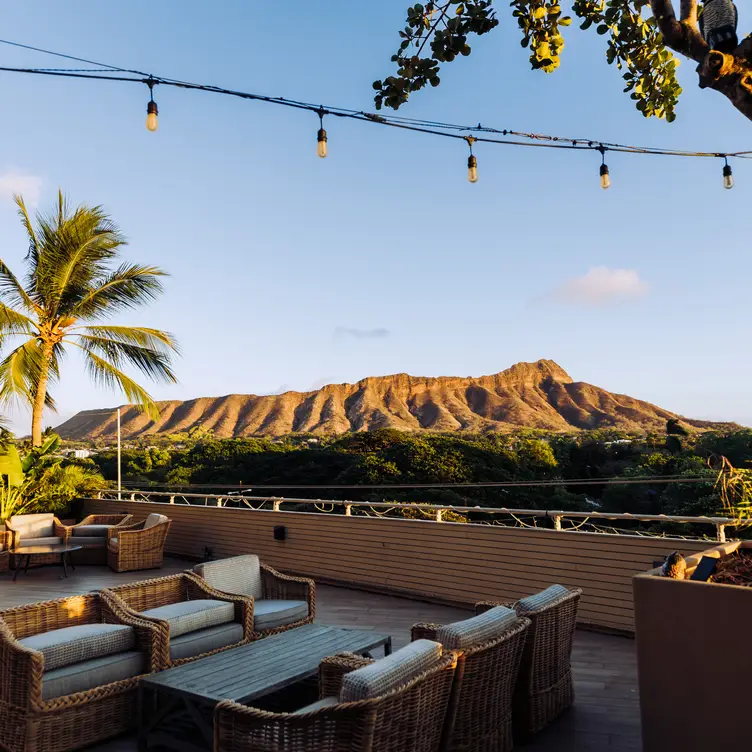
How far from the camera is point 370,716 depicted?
2.04 m

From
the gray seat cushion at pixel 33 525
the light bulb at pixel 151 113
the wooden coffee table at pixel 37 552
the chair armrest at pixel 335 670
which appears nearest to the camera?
the chair armrest at pixel 335 670

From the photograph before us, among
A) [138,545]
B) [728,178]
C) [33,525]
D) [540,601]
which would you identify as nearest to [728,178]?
[728,178]

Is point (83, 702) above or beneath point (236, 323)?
beneath

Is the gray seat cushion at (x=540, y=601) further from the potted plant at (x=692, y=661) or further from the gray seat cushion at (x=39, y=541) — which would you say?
the gray seat cushion at (x=39, y=541)

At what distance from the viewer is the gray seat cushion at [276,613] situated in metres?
4.22

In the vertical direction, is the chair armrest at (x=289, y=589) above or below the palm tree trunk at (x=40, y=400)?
below

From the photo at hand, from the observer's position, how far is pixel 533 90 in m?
8.49

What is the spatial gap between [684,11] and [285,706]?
12.2 ft

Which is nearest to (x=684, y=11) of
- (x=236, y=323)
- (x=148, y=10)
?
(x=148, y=10)

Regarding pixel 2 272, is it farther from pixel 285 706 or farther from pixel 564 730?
pixel 564 730

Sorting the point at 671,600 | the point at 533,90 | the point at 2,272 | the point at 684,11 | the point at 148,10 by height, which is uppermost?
the point at 148,10

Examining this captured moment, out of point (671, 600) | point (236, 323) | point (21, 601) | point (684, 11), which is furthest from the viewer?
point (236, 323)

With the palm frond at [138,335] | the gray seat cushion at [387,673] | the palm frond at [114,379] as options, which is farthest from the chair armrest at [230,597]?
the palm frond at [138,335]

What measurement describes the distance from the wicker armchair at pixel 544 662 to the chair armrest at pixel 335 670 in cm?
88
